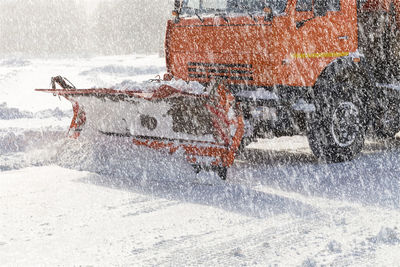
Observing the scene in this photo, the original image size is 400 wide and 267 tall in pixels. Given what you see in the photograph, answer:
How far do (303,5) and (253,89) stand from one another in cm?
110

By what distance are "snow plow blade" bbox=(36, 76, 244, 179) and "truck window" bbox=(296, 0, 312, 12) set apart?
4.89ft

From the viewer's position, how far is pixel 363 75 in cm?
722

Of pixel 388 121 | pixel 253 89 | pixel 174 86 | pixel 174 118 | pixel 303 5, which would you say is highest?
pixel 303 5

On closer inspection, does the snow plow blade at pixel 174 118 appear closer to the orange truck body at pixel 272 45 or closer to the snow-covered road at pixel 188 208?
the snow-covered road at pixel 188 208

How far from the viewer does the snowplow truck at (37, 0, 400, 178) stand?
5.86 metres

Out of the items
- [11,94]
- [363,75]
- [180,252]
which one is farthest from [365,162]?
[11,94]

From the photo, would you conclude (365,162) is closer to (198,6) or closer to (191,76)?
(191,76)

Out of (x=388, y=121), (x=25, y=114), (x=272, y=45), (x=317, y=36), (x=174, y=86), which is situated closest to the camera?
(x=174, y=86)

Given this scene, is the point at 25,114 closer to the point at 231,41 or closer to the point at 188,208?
the point at 231,41

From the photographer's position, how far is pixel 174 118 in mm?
Result: 6086

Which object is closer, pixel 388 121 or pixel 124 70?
pixel 388 121

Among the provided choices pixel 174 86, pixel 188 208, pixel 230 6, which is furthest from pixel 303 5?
pixel 188 208

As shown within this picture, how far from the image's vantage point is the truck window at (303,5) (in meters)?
6.61

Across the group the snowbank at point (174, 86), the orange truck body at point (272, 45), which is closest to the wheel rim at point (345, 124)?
the orange truck body at point (272, 45)
